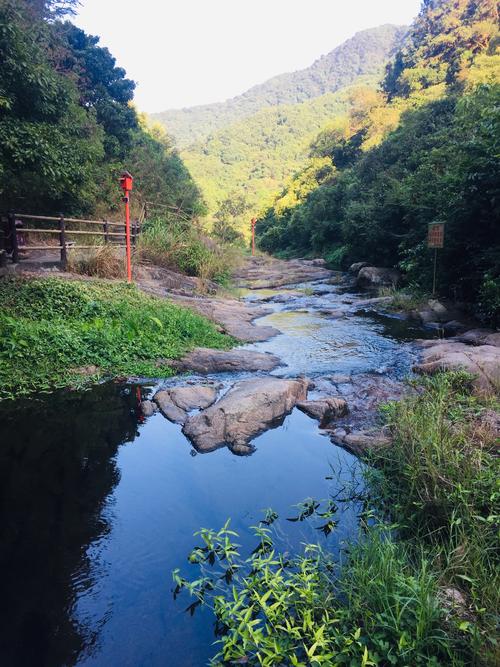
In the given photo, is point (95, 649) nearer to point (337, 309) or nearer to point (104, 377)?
point (104, 377)

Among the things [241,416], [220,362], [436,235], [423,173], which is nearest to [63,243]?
[220,362]

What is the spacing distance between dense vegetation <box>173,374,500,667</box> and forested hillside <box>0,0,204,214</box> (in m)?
7.67

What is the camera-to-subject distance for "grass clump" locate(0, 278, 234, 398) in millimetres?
6625

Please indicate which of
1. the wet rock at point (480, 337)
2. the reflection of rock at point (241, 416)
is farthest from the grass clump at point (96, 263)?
the wet rock at point (480, 337)

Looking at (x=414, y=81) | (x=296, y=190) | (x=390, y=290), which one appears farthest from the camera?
(x=296, y=190)

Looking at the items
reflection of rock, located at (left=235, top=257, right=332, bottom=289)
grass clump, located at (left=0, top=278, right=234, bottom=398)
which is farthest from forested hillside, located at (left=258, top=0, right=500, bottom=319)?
grass clump, located at (left=0, top=278, right=234, bottom=398)

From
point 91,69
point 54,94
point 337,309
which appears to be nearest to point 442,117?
point 337,309

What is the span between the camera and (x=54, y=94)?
9617 mm

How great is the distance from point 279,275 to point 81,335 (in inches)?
643

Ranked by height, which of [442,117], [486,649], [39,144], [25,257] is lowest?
[486,649]

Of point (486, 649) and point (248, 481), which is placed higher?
point (486, 649)

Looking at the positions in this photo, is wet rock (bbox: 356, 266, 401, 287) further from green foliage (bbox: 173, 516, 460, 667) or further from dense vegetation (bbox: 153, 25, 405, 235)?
dense vegetation (bbox: 153, 25, 405, 235)

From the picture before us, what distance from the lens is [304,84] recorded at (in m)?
132

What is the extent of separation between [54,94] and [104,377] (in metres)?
6.47
